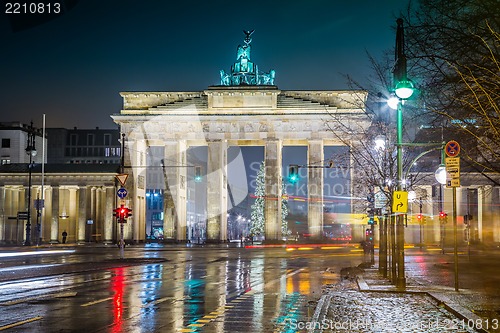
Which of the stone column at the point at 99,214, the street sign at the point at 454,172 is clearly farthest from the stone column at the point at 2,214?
the street sign at the point at 454,172

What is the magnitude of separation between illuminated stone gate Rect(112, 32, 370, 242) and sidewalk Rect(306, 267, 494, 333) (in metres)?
61.2

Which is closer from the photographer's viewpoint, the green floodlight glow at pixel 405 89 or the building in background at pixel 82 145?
the green floodlight glow at pixel 405 89

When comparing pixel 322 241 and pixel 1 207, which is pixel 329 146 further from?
pixel 1 207

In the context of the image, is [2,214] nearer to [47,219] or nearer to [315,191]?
[47,219]

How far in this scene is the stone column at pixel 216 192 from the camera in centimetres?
8569

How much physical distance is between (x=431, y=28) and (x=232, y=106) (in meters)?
70.0

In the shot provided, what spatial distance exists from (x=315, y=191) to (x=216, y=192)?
11670 mm

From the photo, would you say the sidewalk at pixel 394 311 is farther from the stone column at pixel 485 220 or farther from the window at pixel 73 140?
the window at pixel 73 140

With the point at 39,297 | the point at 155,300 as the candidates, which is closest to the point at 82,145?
the point at 39,297

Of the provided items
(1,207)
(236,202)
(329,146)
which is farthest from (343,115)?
(236,202)

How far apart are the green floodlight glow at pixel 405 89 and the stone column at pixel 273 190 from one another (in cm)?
6461

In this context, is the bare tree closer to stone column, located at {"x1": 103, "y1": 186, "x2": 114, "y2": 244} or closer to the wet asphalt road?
the wet asphalt road

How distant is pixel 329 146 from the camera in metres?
93.2

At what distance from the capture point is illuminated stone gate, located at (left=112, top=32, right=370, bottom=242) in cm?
8506
